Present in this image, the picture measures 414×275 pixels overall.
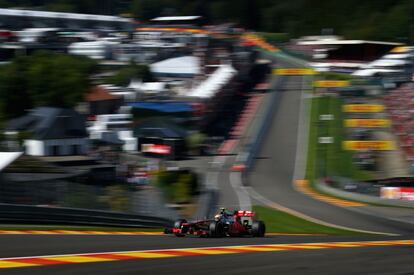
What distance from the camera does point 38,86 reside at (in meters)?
62.7

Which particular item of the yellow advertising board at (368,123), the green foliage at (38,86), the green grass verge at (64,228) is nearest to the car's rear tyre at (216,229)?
the green grass verge at (64,228)

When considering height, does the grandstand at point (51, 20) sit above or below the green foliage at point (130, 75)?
above

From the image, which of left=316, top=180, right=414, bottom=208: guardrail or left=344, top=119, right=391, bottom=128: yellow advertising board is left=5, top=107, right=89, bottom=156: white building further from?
left=344, top=119, right=391, bottom=128: yellow advertising board

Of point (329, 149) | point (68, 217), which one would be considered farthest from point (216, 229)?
point (329, 149)

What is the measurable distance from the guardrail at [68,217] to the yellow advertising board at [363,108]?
4103 centimetres

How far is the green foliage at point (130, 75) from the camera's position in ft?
252

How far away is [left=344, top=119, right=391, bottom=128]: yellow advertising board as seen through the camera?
50.7 m

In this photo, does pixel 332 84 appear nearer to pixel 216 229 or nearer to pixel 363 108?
pixel 363 108

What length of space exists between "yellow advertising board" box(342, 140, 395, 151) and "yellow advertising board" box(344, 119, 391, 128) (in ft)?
14.1

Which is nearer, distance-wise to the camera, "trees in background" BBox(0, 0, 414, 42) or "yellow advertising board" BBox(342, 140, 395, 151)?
"yellow advertising board" BBox(342, 140, 395, 151)

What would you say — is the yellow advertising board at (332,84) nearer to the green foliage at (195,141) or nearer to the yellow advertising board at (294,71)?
the yellow advertising board at (294,71)

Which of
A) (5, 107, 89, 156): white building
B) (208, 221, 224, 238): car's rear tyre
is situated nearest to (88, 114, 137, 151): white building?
(5, 107, 89, 156): white building

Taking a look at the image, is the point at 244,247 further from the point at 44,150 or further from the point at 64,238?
the point at 44,150

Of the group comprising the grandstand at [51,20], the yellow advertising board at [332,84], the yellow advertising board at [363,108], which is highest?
the grandstand at [51,20]
